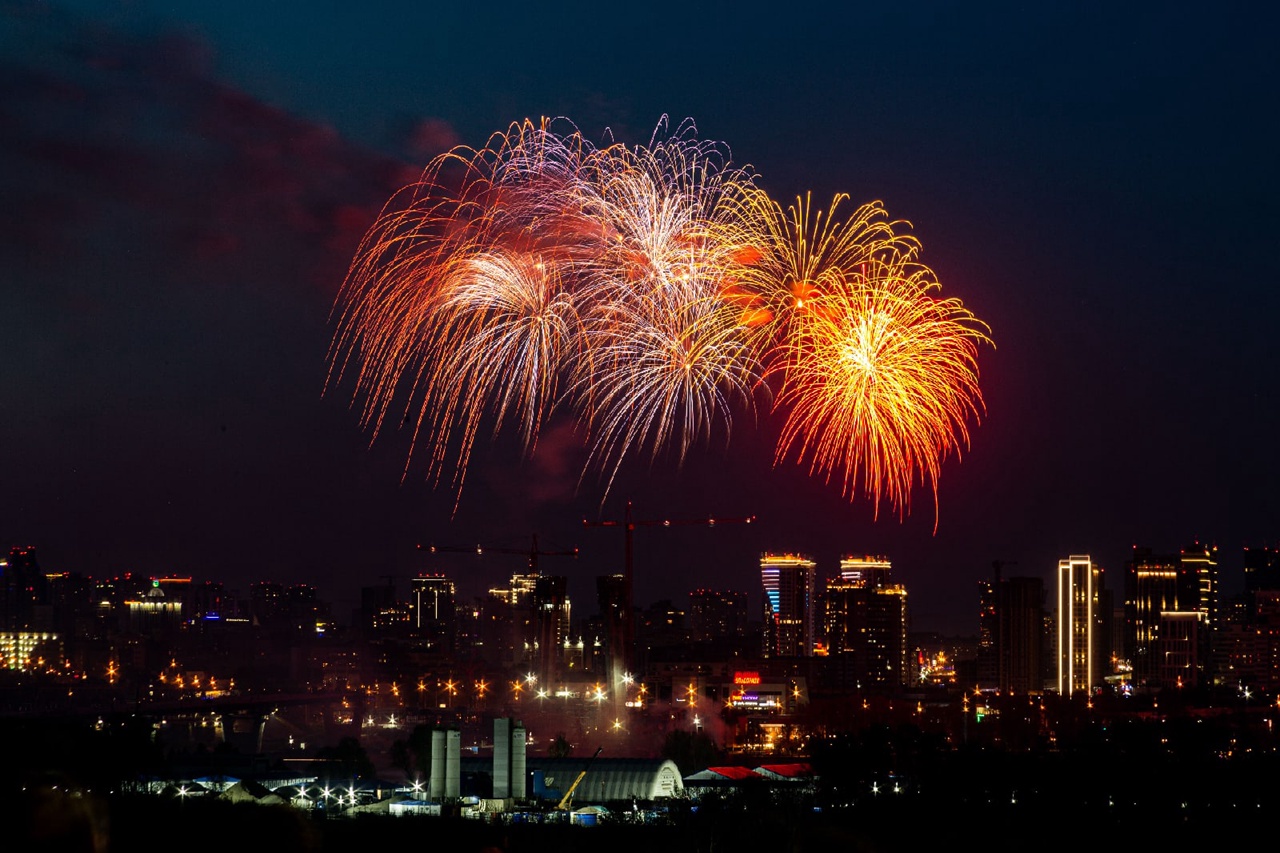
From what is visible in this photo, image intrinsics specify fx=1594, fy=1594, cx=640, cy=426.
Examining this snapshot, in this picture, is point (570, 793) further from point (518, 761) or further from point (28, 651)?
point (28, 651)

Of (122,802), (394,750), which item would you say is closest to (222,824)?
(122,802)

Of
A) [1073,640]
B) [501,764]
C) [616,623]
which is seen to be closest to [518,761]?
[501,764]

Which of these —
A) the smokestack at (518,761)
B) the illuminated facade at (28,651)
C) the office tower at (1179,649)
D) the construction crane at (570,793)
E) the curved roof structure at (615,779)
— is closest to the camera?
the smokestack at (518,761)

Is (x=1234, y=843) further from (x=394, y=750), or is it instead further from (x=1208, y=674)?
(x=1208, y=674)

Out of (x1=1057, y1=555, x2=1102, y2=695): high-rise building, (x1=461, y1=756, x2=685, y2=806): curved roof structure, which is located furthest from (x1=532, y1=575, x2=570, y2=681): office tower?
(x1=461, y1=756, x2=685, y2=806): curved roof structure

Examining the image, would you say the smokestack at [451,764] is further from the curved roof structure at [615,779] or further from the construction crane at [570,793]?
the curved roof structure at [615,779]

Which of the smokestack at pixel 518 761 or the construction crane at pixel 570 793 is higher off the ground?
the smokestack at pixel 518 761

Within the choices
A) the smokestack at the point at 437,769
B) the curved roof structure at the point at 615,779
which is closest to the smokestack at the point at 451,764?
the smokestack at the point at 437,769
